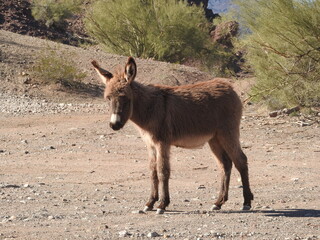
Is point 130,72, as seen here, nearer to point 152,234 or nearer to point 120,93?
point 120,93

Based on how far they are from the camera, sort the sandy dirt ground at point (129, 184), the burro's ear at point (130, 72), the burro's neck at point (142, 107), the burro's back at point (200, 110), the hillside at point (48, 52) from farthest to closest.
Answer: the hillside at point (48, 52) → the burro's back at point (200, 110) → the burro's neck at point (142, 107) → the burro's ear at point (130, 72) → the sandy dirt ground at point (129, 184)

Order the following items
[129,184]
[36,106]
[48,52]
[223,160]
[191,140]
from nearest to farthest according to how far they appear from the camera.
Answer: [191,140] → [223,160] → [129,184] → [36,106] → [48,52]

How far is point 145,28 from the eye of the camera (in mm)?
32750

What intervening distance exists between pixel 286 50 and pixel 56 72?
878 centimetres

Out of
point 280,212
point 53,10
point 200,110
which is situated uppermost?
point 53,10

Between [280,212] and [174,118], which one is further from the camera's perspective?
[174,118]

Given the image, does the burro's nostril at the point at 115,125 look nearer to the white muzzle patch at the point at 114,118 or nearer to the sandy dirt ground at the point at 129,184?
the white muzzle patch at the point at 114,118

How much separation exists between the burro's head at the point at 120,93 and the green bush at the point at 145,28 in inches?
910

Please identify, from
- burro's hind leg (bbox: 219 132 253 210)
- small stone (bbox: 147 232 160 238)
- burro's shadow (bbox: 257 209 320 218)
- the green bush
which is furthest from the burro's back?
the green bush

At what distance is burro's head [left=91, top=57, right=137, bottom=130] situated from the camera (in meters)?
9.49

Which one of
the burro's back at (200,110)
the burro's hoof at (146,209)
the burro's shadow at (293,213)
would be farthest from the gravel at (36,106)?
the burro's shadow at (293,213)

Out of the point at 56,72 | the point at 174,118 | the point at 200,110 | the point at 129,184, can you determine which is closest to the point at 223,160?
the point at 200,110

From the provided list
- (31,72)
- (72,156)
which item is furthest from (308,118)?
(31,72)

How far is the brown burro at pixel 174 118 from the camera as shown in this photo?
9.70m
